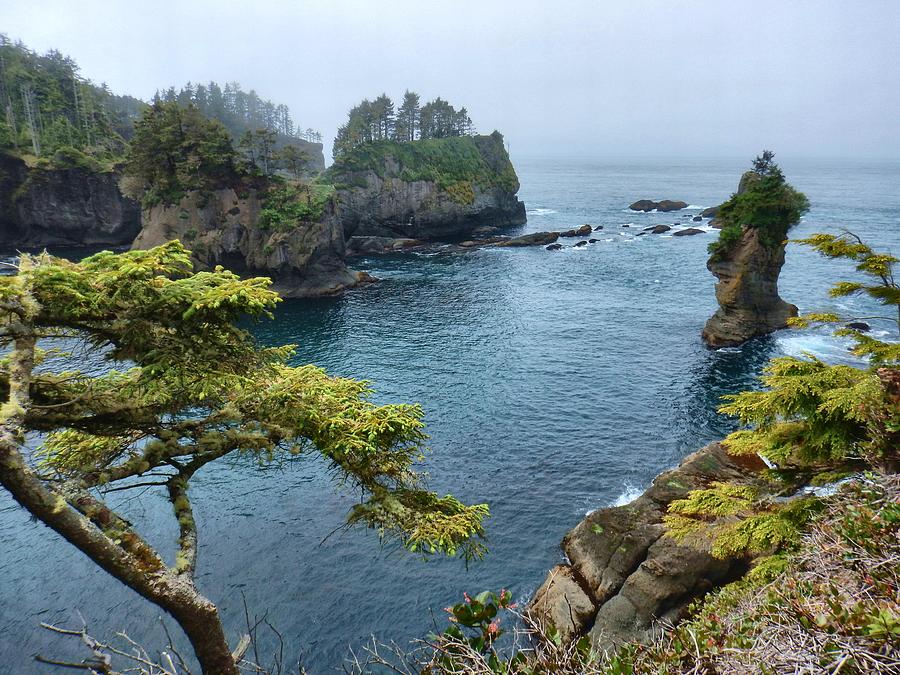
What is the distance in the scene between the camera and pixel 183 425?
41.8 feet

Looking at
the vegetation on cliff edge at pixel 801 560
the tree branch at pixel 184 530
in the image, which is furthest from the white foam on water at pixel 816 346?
the tree branch at pixel 184 530

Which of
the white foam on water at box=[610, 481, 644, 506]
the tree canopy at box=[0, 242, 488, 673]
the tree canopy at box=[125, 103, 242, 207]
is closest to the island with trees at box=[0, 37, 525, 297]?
the tree canopy at box=[125, 103, 242, 207]

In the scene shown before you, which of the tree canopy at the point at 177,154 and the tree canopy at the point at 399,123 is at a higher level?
the tree canopy at the point at 399,123

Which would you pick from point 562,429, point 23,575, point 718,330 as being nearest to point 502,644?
point 562,429

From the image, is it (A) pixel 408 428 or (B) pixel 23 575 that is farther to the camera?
(B) pixel 23 575

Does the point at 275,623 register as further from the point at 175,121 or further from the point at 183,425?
the point at 175,121

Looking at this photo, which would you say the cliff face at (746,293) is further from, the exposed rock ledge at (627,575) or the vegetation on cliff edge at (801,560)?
the vegetation on cliff edge at (801,560)

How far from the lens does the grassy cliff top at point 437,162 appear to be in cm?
9581

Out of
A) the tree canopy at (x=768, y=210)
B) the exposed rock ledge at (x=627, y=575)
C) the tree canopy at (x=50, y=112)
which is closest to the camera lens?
the exposed rock ledge at (x=627, y=575)

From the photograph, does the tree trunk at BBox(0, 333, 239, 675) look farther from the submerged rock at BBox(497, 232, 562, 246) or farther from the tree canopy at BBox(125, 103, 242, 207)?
the submerged rock at BBox(497, 232, 562, 246)

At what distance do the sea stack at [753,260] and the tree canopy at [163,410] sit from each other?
44825 millimetres

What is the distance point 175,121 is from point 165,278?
64.0 meters

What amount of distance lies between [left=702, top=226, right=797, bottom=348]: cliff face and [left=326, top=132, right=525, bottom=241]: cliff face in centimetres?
5851

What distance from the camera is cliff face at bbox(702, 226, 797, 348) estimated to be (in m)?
48.9
